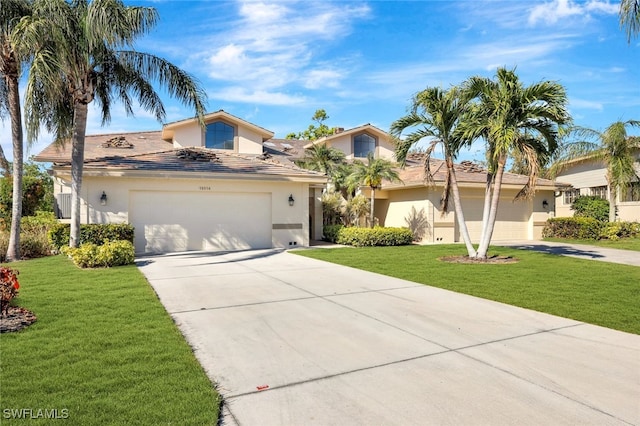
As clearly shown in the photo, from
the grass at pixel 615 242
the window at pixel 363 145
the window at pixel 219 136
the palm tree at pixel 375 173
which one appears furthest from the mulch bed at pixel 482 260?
the window at pixel 363 145

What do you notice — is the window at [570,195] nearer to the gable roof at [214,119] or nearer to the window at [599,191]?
the window at [599,191]

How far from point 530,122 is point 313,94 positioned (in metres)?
12.0

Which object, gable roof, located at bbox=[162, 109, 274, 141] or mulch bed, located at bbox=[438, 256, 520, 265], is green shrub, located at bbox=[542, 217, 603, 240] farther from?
gable roof, located at bbox=[162, 109, 274, 141]

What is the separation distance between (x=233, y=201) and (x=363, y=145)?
15679 millimetres

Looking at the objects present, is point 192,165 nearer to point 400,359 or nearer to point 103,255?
point 103,255

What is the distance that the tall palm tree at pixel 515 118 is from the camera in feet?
37.1

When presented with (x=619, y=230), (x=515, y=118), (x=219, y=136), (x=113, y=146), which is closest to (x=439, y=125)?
(x=515, y=118)

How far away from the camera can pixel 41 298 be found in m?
6.87

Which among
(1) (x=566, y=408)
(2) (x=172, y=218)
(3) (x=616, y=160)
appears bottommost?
(1) (x=566, y=408)

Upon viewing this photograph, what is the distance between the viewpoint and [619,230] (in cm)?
1923

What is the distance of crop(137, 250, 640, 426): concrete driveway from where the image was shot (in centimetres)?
332

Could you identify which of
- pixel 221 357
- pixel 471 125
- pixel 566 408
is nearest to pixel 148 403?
pixel 221 357

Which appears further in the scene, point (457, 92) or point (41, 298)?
point (457, 92)

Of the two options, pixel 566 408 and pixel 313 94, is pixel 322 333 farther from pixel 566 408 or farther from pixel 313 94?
pixel 313 94
